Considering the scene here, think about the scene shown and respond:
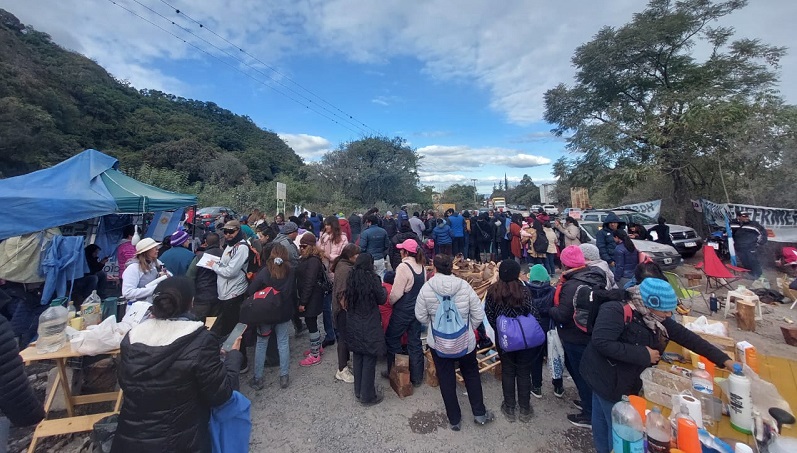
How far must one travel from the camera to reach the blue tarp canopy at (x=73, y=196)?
14.2 feet

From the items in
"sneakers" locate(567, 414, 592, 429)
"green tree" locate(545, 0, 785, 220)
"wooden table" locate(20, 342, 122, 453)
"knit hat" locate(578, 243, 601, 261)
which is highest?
"green tree" locate(545, 0, 785, 220)

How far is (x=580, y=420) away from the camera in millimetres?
3262

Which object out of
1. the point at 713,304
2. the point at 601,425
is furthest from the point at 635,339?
the point at 713,304

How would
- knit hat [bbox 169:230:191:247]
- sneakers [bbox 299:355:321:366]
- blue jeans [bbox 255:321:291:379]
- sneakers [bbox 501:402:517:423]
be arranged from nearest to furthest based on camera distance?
sneakers [bbox 501:402:517:423]
blue jeans [bbox 255:321:291:379]
knit hat [bbox 169:230:191:247]
sneakers [bbox 299:355:321:366]

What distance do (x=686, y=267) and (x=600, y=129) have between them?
6917 millimetres

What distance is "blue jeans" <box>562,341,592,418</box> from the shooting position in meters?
3.08

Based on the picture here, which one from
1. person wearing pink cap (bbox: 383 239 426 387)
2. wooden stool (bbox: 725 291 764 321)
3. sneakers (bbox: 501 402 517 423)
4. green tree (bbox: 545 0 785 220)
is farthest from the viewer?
green tree (bbox: 545 0 785 220)

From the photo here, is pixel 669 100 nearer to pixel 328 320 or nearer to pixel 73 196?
pixel 328 320

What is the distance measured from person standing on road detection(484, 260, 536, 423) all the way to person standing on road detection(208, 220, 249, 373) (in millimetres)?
3099

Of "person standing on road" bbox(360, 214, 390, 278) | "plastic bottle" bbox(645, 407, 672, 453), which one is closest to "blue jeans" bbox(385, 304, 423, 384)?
"plastic bottle" bbox(645, 407, 672, 453)

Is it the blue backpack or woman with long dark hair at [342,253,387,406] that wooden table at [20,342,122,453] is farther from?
the blue backpack

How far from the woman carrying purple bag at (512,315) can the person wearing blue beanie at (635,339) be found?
0.86m

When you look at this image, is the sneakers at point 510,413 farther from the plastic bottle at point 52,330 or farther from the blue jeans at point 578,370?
the plastic bottle at point 52,330

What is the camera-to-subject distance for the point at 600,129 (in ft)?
45.4
